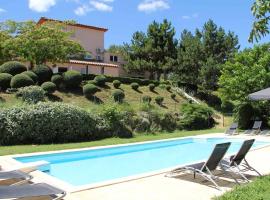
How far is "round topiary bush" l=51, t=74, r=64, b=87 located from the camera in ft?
97.0

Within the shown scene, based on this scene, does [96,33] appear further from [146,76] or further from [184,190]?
[184,190]

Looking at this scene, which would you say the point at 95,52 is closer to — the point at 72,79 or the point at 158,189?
the point at 72,79

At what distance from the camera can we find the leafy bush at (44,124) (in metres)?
17.3

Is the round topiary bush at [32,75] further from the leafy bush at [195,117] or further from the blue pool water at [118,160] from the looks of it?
the blue pool water at [118,160]

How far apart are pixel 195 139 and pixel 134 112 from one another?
4.38 meters

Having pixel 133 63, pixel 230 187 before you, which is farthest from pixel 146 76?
pixel 230 187

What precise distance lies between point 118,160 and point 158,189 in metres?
6.71

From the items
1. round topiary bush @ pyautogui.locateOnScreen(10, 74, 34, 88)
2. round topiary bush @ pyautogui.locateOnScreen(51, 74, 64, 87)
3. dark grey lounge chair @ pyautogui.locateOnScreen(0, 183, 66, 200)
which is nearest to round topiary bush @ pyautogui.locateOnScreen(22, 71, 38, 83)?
round topiary bush @ pyautogui.locateOnScreen(10, 74, 34, 88)

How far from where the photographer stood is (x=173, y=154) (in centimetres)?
1688

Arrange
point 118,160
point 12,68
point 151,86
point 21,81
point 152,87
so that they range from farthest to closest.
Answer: point 152,87 < point 151,86 < point 12,68 < point 21,81 < point 118,160

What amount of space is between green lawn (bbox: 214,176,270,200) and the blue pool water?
4725 millimetres

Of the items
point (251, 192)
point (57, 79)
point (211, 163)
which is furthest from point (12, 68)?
point (251, 192)

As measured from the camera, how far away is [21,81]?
85.9 feet

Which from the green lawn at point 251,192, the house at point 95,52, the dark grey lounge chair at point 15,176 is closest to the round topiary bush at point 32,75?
the house at point 95,52
